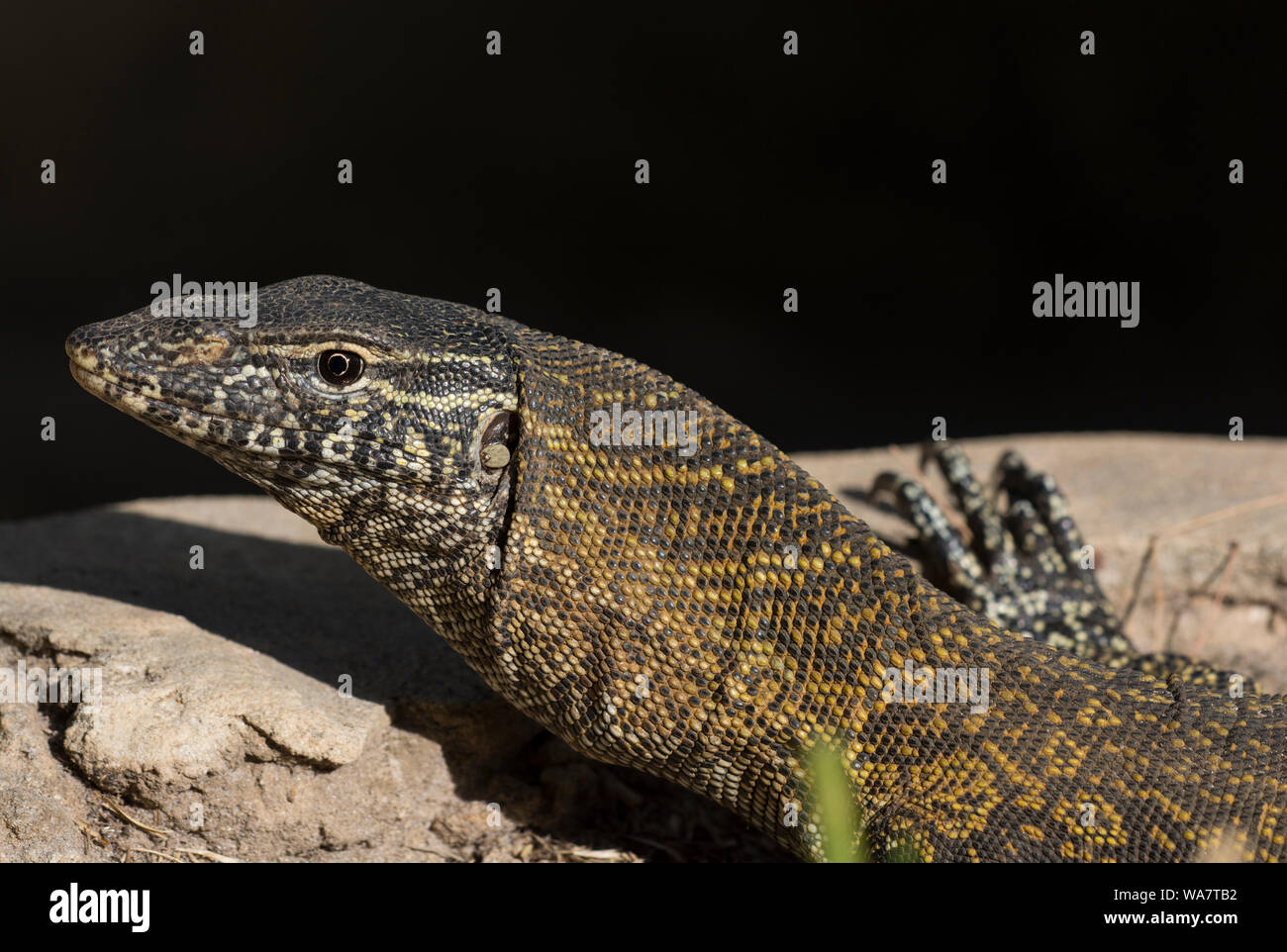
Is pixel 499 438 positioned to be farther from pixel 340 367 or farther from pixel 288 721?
pixel 288 721

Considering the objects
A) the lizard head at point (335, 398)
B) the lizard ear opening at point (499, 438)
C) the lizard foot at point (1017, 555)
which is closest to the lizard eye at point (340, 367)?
the lizard head at point (335, 398)

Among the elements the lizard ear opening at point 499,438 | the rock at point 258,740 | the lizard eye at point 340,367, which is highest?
the lizard eye at point 340,367

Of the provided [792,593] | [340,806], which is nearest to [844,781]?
[792,593]

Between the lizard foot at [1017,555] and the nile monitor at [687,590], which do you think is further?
the lizard foot at [1017,555]

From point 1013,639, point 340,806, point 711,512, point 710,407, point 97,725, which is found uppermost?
point 710,407

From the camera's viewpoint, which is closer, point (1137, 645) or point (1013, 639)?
point (1013, 639)

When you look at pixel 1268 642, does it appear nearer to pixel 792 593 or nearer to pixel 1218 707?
pixel 1218 707

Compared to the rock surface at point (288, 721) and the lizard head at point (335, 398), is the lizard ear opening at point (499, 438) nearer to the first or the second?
the lizard head at point (335, 398)

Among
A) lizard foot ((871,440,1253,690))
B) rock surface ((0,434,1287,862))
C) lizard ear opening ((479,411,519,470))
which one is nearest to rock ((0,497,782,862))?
rock surface ((0,434,1287,862))
